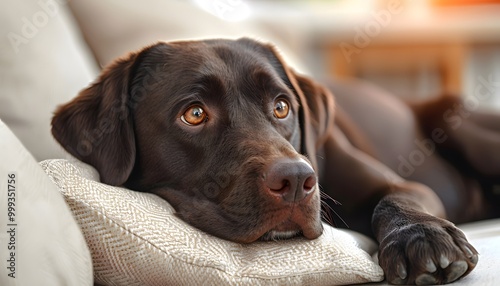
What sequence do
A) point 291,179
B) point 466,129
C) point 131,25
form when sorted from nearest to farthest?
1. point 291,179
2. point 131,25
3. point 466,129

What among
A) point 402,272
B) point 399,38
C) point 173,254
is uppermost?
point 173,254

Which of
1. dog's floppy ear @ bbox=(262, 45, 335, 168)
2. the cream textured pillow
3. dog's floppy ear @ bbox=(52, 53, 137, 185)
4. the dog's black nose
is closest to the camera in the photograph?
the cream textured pillow

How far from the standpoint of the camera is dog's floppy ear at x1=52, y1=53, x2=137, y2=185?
183 cm

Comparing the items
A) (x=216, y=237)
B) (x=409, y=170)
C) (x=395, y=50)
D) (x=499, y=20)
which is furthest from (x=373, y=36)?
(x=216, y=237)

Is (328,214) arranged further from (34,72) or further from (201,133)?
(34,72)

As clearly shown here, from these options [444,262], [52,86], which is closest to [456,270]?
[444,262]

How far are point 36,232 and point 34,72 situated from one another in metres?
0.92

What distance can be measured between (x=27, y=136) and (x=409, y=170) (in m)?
1.97

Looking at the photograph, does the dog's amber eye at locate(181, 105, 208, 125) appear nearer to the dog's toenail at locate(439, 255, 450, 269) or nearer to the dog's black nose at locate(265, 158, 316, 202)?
the dog's black nose at locate(265, 158, 316, 202)

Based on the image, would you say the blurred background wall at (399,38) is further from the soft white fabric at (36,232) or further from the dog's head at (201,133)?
the soft white fabric at (36,232)

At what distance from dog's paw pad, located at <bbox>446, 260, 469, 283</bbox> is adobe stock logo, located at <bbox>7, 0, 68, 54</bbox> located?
1.38 m

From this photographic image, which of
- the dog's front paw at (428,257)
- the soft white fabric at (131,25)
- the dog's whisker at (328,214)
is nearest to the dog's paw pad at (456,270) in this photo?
the dog's front paw at (428,257)

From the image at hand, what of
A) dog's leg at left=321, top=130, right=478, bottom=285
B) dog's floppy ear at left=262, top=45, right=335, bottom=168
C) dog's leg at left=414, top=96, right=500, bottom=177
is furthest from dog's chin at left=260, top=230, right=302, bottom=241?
dog's leg at left=414, top=96, right=500, bottom=177

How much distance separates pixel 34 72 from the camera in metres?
1.97
